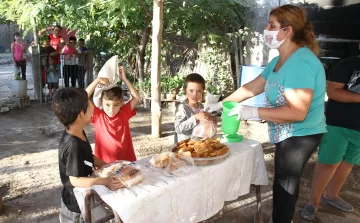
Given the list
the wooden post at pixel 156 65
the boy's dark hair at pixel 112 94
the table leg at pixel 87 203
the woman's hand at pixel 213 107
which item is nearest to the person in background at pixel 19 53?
the wooden post at pixel 156 65

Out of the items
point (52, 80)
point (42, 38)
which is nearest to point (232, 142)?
point (52, 80)

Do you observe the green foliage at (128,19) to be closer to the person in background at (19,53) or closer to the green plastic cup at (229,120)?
the person in background at (19,53)

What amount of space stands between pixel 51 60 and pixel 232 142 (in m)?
6.71

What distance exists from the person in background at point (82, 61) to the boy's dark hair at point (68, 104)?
7.02 metres

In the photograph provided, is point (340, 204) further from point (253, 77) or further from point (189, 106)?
point (253, 77)

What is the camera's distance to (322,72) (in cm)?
222

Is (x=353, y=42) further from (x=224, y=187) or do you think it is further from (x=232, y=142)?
(x=224, y=187)

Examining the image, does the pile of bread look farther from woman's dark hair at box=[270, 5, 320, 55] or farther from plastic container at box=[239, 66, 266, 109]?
plastic container at box=[239, 66, 266, 109]

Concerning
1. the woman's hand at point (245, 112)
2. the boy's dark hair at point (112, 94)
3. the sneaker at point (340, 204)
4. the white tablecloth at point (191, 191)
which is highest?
the boy's dark hair at point (112, 94)

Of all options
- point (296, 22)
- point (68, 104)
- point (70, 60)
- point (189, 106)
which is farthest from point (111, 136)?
point (70, 60)

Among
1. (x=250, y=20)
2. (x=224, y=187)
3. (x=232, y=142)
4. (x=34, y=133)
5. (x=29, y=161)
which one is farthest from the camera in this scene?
(x=250, y=20)

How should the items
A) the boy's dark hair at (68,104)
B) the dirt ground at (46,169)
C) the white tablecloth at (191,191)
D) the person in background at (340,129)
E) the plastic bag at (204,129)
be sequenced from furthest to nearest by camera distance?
the dirt ground at (46,169), the person in background at (340,129), the plastic bag at (204,129), the boy's dark hair at (68,104), the white tablecloth at (191,191)

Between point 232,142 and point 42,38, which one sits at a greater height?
point 42,38

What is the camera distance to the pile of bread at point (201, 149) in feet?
7.29
